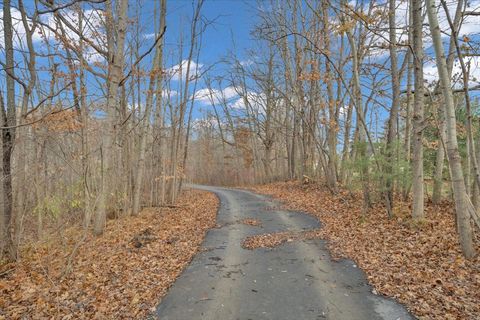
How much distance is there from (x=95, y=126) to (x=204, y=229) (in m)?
5.01

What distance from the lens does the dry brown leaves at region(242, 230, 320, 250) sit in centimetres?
736

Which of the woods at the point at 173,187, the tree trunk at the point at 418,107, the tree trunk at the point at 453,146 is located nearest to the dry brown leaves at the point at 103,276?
the woods at the point at 173,187

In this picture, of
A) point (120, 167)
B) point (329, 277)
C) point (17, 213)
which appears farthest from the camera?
point (120, 167)

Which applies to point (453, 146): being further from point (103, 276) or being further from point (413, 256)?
point (103, 276)

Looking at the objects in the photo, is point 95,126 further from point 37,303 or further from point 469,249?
point 469,249

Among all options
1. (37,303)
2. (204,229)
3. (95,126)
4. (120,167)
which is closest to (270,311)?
(37,303)

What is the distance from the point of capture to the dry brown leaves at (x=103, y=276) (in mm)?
4590

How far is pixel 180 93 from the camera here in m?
16.2

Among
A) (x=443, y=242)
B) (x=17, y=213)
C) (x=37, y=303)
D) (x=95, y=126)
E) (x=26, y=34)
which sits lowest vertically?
(x=37, y=303)

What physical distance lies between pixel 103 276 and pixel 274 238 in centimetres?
409

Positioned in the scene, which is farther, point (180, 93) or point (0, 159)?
point (180, 93)

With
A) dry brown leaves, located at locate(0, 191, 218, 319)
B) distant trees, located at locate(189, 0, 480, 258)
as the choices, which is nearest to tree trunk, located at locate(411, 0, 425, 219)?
A: distant trees, located at locate(189, 0, 480, 258)

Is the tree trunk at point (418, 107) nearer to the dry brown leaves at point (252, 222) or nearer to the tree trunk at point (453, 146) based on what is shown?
the tree trunk at point (453, 146)

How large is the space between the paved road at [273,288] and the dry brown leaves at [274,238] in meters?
0.25
